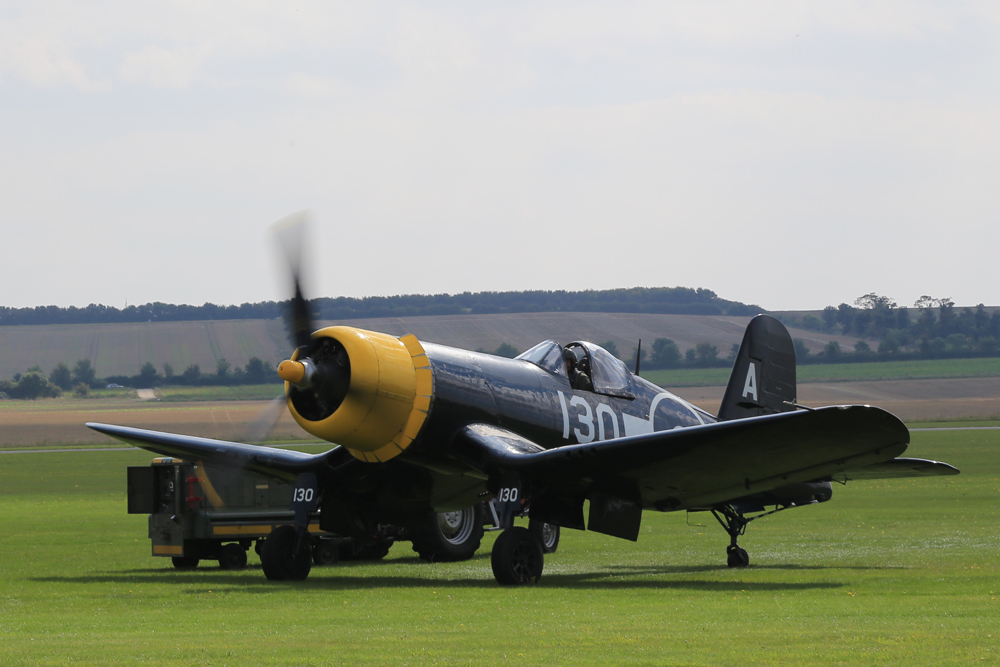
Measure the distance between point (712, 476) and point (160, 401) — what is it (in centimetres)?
9449

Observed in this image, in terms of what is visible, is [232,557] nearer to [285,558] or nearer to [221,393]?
[285,558]

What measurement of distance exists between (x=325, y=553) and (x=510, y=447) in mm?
5103

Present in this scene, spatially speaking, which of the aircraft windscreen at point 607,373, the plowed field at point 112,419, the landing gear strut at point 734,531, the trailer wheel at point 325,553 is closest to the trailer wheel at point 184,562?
the trailer wheel at point 325,553

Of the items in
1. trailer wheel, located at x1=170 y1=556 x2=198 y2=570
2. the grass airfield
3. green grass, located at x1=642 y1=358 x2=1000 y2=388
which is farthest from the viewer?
green grass, located at x1=642 y1=358 x2=1000 y2=388

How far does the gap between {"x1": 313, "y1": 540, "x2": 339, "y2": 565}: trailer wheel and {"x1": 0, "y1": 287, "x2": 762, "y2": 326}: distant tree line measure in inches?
4678

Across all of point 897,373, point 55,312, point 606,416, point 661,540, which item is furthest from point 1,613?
point 55,312

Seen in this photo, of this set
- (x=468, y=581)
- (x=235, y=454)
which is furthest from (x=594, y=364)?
(x=235, y=454)

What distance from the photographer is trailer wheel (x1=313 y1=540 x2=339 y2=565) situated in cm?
1831

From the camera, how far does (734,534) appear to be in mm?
17859

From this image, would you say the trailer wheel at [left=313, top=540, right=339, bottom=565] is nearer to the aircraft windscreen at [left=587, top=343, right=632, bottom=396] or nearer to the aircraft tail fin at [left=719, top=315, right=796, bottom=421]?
the aircraft windscreen at [left=587, top=343, right=632, bottom=396]

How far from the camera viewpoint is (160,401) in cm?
10381

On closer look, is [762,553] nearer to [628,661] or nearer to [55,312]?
[628,661]

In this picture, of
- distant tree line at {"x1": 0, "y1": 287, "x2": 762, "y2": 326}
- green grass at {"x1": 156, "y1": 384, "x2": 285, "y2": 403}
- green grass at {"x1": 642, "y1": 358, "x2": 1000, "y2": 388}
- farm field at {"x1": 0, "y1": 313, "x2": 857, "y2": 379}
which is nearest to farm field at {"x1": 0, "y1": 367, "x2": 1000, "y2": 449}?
green grass at {"x1": 156, "y1": 384, "x2": 285, "y2": 403}

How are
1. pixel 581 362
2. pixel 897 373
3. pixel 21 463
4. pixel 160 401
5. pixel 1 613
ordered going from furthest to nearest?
pixel 897 373, pixel 160 401, pixel 21 463, pixel 581 362, pixel 1 613
